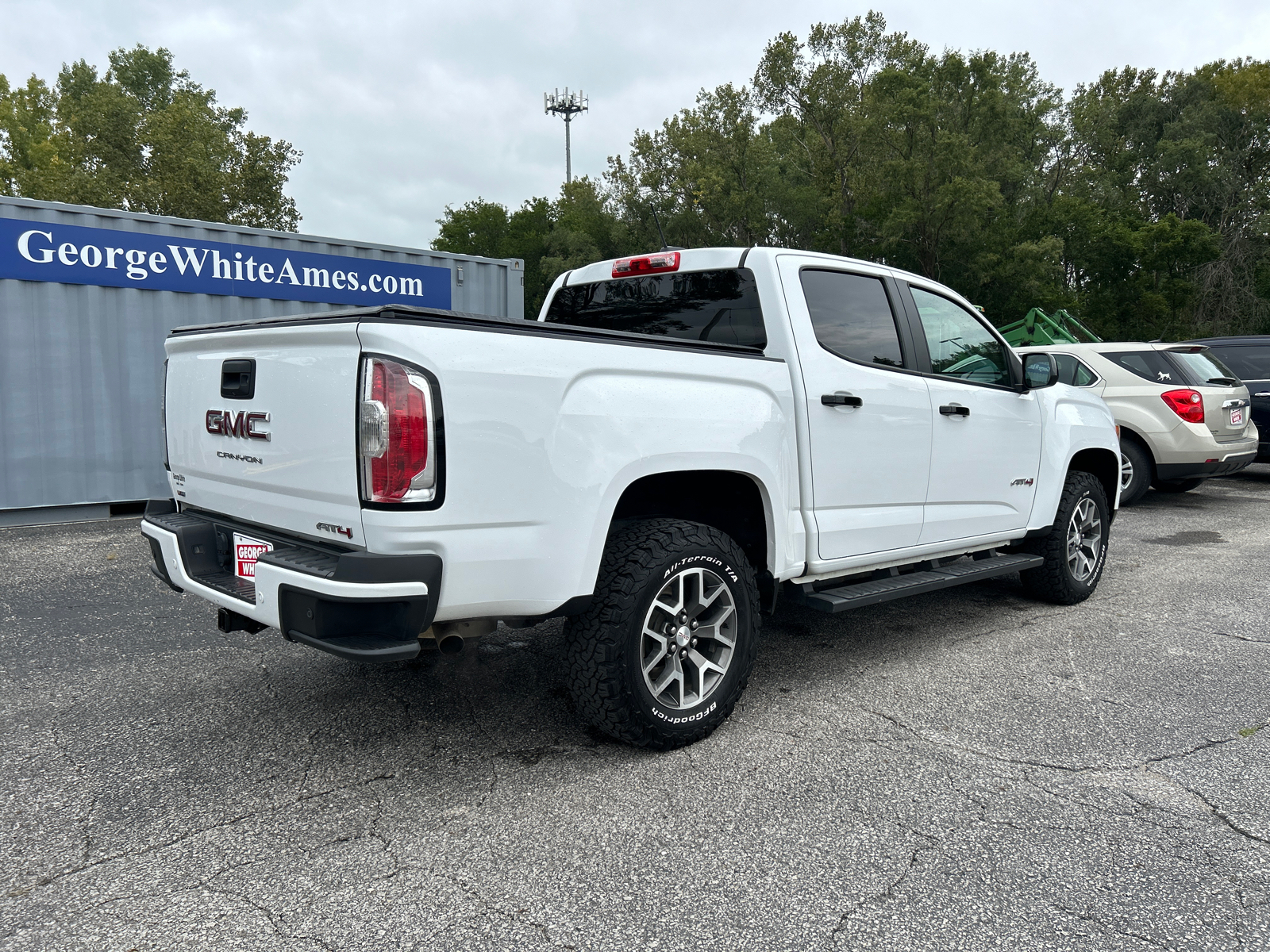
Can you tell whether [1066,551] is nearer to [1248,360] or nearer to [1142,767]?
[1142,767]

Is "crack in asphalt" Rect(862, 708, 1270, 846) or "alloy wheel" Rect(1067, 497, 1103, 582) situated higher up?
"alloy wheel" Rect(1067, 497, 1103, 582)

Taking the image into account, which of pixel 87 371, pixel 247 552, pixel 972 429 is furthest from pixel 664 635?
pixel 87 371

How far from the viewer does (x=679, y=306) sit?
409 centimetres

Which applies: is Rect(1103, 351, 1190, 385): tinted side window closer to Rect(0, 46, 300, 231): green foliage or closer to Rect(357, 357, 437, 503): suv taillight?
Rect(357, 357, 437, 503): suv taillight

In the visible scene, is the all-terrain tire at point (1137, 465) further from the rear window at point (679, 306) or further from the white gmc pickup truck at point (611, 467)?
the rear window at point (679, 306)

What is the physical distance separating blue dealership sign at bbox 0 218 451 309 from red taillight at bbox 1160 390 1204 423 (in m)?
8.49

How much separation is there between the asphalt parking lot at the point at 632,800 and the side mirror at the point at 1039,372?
142 cm

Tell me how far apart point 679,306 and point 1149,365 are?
736cm

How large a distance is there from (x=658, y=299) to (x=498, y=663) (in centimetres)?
196

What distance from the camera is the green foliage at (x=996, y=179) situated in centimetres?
3078

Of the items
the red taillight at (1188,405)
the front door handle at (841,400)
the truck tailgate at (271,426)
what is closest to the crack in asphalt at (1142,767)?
the front door handle at (841,400)

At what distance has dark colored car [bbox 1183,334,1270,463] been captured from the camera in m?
10.6

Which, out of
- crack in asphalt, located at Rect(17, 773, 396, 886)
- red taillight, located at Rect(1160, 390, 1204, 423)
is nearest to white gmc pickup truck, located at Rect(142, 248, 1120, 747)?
crack in asphalt, located at Rect(17, 773, 396, 886)

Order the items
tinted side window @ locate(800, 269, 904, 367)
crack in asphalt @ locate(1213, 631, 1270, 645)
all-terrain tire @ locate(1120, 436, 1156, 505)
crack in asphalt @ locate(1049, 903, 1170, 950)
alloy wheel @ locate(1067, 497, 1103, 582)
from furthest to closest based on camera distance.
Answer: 1. all-terrain tire @ locate(1120, 436, 1156, 505)
2. alloy wheel @ locate(1067, 497, 1103, 582)
3. crack in asphalt @ locate(1213, 631, 1270, 645)
4. tinted side window @ locate(800, 269, 904, 367)
5. crack in asphalt @ locate(1049, 903, 1170, 950)
